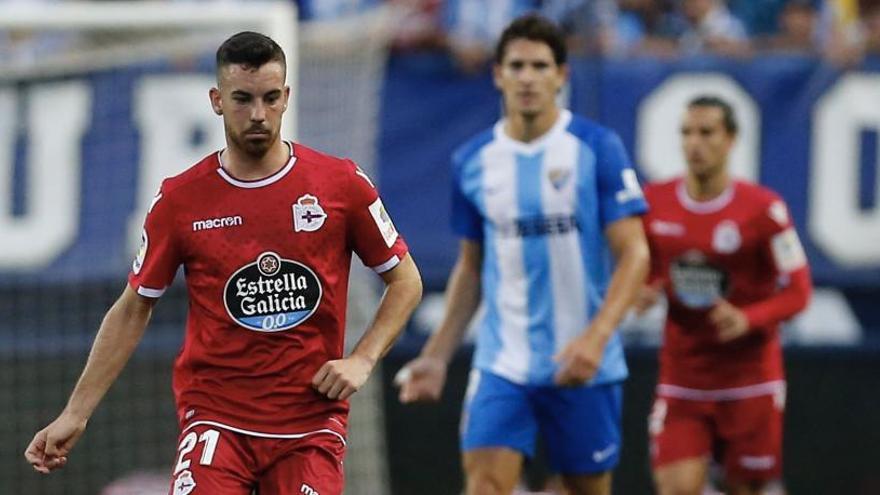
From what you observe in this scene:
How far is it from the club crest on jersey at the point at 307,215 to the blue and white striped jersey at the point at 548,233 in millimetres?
2004

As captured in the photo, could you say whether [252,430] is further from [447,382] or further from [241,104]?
[447,382]

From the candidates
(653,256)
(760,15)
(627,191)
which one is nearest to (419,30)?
(760,15)

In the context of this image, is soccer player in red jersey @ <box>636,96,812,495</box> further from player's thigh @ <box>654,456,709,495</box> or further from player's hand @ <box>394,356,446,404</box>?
player's hand @ <box>394,356,446,404</box>

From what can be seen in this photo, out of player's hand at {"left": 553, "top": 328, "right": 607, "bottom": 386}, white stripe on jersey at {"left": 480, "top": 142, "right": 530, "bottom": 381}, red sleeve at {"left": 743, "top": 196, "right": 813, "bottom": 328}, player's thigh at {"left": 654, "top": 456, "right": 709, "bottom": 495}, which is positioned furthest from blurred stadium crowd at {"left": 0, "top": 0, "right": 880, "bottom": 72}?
player's hand at {"left": 553, "top": 328, "right": 607, "bottom": 386}

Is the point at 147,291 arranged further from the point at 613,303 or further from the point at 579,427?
the point at 579,427

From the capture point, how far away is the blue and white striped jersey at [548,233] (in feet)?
24.3

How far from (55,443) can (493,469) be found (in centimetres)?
228

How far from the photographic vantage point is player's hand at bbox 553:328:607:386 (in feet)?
22.7

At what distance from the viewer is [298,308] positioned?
5637 millimetres

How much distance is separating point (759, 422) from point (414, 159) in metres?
2.97

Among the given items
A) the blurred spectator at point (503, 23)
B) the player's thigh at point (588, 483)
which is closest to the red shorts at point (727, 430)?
the player's thigh at point (588, 483)

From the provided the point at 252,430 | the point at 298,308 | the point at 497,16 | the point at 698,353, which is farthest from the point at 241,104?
the point at 497,16

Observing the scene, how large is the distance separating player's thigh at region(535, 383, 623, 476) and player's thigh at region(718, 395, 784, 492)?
4.80 feet

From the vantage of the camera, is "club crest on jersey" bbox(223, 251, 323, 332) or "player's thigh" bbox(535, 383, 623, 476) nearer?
"club crest on jersey" bbox(223, 251, 323, 332)
